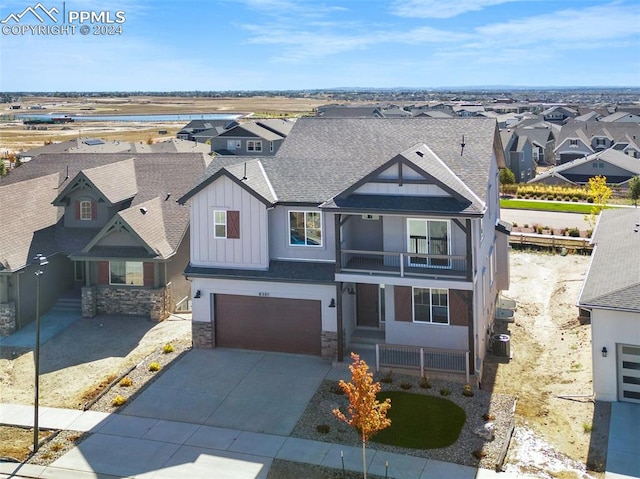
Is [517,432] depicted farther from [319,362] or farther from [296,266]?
[296,266]

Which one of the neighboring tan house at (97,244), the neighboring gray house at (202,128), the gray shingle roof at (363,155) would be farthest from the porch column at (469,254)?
the neighboring gray house at (202,128)

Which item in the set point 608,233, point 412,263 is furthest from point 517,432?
point 608,233

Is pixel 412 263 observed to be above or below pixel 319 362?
above

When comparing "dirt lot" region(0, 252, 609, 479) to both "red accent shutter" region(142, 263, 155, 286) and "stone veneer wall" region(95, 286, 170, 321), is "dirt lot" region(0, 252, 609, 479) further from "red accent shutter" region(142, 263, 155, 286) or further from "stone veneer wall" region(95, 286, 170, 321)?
"red accent shutter" region(142, 263, 155, 286)

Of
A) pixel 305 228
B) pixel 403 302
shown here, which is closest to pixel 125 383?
pixel 305 228

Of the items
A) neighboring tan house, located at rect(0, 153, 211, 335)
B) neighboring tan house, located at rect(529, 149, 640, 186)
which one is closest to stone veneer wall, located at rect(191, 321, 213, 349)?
neighboring tan house, located at rect(0, 153, 211, 335)

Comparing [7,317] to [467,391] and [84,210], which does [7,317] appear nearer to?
[84,210]
